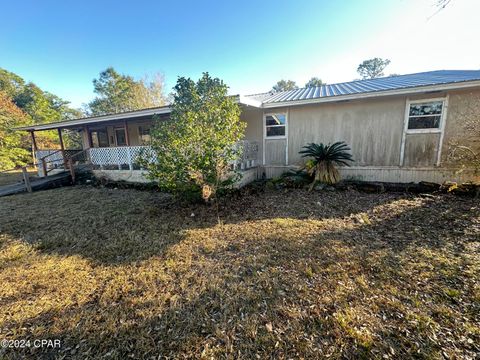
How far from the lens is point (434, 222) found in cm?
405

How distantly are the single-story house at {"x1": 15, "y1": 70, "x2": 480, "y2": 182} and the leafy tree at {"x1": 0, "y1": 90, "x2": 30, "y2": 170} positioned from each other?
13.8 m

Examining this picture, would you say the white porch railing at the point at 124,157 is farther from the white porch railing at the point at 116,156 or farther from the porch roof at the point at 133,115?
the porch roof at the point at 133,115

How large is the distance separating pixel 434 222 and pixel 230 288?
4.33 meters

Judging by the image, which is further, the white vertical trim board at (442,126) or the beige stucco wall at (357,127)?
the beige stucco wall at (357,127)

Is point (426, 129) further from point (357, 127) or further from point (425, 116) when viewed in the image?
point (357, 127)

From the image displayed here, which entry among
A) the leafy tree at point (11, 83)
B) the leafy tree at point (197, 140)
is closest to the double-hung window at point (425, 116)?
the leafy tree at point (197, 140)

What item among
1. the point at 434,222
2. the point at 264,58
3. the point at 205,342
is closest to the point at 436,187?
the point at 434,222

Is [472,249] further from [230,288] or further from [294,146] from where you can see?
[294,146]

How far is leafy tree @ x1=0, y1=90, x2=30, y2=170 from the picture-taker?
1609 centimetres

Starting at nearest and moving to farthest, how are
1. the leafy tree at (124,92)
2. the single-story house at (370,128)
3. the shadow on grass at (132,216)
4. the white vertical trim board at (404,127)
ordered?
the shadow on grass at (132,216)
the single-story house at (370,128)
the white vertical trim board at (404,127)
the leafy tree at (124,92)

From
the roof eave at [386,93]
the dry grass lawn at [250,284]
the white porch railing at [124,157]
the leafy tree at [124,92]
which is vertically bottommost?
the dry grass lawn at [250,284]

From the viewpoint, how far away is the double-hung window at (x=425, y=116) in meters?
6.23

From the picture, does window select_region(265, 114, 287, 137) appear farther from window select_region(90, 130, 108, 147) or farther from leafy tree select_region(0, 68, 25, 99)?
leafy tree select_region(0, 68, 25, 99)

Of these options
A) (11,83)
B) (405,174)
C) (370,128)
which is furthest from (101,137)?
(11,83)
